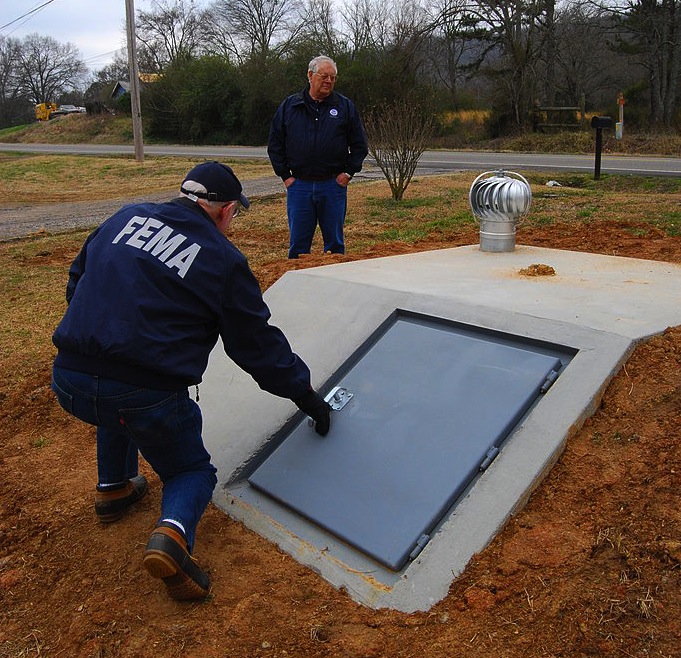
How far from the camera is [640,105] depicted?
2791 cm

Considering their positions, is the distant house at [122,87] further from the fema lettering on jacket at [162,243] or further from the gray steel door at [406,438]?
the fema lettering on jacket at [162,243]

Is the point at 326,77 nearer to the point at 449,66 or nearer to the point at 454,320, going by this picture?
the point at 454,320

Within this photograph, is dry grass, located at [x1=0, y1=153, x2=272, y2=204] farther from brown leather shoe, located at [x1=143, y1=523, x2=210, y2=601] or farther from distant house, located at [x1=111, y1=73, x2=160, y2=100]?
distant house, located at [x1=111, y1=73, x2=160, y2=100]

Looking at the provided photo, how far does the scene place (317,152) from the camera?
5543 mm

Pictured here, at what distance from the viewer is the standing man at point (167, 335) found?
2.30m

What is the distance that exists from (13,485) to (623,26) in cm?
2881

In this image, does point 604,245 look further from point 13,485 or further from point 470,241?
point 13,485

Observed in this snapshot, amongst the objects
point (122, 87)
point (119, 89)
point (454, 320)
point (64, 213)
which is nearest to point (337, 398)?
point (454, 320)

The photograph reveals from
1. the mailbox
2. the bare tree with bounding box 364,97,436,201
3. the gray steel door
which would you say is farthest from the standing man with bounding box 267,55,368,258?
the mailbox

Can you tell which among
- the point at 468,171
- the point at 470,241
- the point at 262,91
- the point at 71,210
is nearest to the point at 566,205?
the point at 470,241

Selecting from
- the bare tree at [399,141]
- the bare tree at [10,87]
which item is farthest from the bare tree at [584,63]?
the bare tree at [10,87]

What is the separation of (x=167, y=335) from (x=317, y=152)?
3.51 meters

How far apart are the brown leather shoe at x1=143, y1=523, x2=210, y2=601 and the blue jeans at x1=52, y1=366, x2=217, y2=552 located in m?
0.09

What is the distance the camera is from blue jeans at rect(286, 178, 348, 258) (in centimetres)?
566
